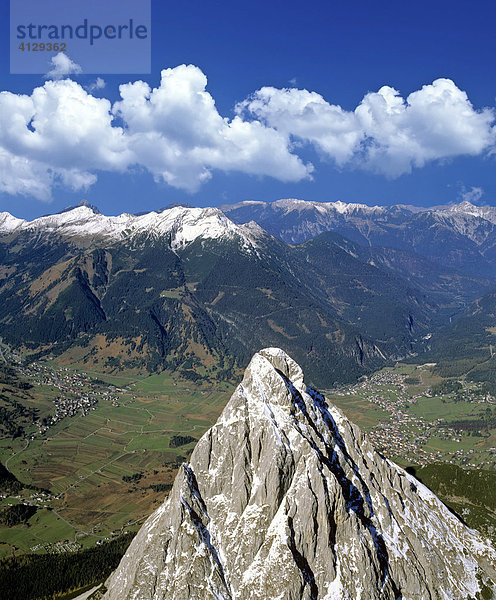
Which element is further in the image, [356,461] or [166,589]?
[356,461]

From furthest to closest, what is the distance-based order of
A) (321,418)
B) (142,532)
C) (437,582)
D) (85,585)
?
(85,585) < (321,418) < (437,582) < (142,532)

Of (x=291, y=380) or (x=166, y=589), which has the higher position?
(x=291, y=380)

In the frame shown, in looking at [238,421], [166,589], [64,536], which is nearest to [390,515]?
[238,421]

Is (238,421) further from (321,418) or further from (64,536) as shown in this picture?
(64,536)

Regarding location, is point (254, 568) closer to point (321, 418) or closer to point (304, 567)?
point (304, 567)

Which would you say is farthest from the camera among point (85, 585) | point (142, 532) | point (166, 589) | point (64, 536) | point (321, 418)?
point (64, 536)

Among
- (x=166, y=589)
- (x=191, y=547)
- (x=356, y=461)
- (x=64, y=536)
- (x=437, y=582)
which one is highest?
(x=356, y=461)
